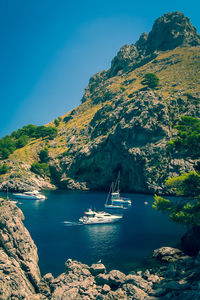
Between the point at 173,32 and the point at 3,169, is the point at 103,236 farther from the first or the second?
the point at 173,32

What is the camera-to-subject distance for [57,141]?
172125 millimetres

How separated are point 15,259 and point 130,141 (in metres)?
99.2

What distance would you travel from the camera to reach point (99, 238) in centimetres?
4816

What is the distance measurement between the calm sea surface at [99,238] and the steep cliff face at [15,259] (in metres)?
6.05

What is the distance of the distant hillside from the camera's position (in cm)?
11406

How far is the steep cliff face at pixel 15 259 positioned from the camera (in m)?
22.1

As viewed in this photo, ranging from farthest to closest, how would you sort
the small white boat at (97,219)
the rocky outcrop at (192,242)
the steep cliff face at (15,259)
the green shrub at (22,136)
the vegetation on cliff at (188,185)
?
the green shrub at (22,136) → the small white boat at (97,219) → the rocky outcrop at (192,242) → the vegetation on cliff at (188,185) → the steep cliff face at (15,259)

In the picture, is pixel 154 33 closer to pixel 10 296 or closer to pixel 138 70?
pixel 138 70

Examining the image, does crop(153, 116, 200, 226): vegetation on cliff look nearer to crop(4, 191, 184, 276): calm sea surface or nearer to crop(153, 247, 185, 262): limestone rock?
crop(153, 247, 185, 262): limestone rock

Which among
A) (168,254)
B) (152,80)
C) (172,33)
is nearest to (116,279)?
(168,254)

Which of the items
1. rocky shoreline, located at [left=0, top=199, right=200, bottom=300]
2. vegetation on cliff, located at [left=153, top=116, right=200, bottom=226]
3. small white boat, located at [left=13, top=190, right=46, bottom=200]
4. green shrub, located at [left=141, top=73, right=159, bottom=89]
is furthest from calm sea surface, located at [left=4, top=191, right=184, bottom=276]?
green shrub, located at [left=141, top=73, right=159, bottom=89]

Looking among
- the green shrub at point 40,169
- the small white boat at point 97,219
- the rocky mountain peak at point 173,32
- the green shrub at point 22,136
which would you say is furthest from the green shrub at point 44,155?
the rocky mountain peak at point 173,32

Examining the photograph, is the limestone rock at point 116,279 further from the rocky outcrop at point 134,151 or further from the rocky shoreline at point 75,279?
the rocky outcrop at point 134,151

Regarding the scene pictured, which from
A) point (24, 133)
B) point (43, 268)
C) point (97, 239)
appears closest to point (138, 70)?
point (24, 133)
